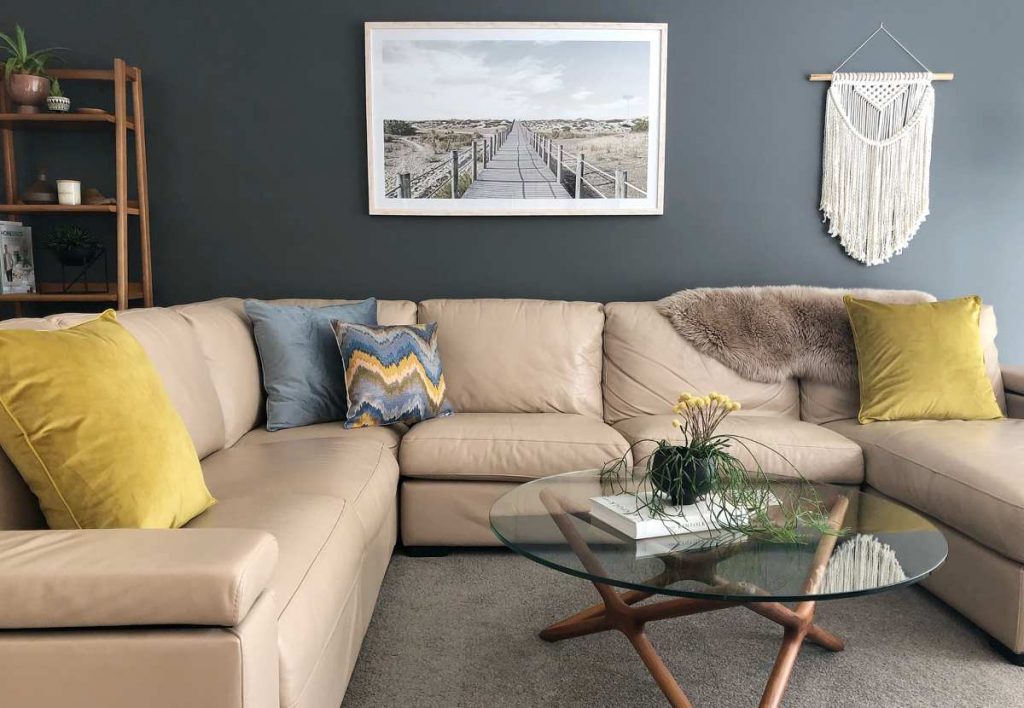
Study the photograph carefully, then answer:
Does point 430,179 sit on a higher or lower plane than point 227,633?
higher

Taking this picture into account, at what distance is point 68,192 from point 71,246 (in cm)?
22

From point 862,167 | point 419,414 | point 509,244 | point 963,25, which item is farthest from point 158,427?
point 963,25

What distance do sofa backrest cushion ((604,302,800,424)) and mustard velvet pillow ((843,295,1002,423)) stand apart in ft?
1.23

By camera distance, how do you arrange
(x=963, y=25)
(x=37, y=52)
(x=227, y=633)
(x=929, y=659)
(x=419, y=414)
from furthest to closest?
(x=963, y=25) → (x=37, y=52) → (x=419, y=414) → (x=929, y=659) → (x=227, y=633)

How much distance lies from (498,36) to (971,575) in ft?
9.03

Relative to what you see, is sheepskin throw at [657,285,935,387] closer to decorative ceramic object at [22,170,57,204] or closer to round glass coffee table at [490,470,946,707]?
round glass coffee table at [490,470,946,707]

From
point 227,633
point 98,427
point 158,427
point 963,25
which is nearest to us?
point 227,633

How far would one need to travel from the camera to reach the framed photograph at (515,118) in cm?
357

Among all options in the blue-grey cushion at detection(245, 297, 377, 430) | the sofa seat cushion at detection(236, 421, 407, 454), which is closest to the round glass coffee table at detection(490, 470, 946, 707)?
the sofa seat cushion at detection(236, 421, 407, 454)

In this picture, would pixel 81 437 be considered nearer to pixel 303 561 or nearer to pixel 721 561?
pixel 303 561

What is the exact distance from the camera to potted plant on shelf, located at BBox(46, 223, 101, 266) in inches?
132

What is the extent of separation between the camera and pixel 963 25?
3641 mm

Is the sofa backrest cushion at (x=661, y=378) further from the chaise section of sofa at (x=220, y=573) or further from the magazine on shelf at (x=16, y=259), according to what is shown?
the magazine on shelf at (x=16, y=259)

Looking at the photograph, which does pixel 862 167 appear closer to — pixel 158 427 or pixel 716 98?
pixel 716 98
